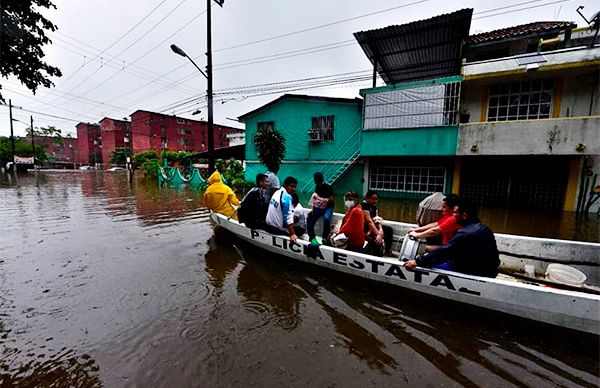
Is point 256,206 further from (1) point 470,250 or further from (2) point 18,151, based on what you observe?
(2) point 18,151

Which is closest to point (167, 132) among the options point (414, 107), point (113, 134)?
point (113, 134)

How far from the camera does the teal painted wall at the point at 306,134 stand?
615 inches

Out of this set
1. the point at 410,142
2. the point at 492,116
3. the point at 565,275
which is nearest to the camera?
the point at 565,275

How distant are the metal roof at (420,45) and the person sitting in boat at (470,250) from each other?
10.3 meters

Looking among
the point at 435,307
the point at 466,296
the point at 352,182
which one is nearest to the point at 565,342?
the point at 466,296

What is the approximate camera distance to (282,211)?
18.7ft

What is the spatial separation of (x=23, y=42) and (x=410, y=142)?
12.6 meters

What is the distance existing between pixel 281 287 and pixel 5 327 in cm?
344

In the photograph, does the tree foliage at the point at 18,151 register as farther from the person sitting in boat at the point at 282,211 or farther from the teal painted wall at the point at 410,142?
the person sitting in boat at the point at 282,211

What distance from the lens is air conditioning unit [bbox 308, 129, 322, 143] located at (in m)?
16.5

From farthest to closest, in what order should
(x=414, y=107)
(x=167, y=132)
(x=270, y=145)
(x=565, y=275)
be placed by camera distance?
(x=167, y=132) → (x=270, y=145) → (x=414, y=107) → (x=565, y=275)

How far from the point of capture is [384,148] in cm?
1366

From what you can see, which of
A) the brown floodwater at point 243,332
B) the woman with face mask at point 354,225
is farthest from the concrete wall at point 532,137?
the brown floodwater at point 243,332

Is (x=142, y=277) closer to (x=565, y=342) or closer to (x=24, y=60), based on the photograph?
(x=24, y=60)
